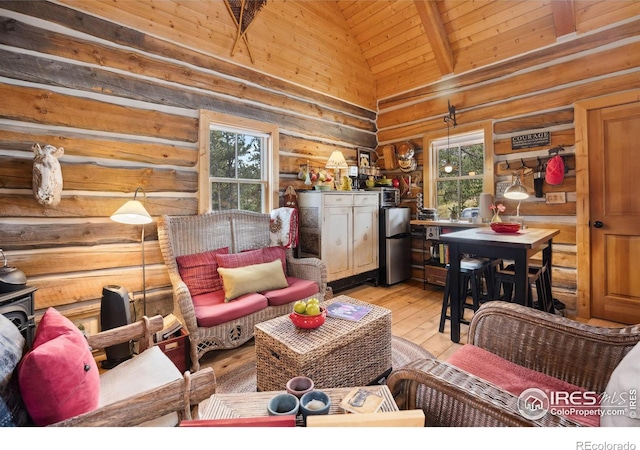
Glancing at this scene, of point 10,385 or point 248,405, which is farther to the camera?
point 248,405

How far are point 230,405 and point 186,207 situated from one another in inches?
97.1

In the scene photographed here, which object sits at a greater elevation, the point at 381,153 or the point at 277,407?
the point at 381,153

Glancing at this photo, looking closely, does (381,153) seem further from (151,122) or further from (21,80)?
(21,80)

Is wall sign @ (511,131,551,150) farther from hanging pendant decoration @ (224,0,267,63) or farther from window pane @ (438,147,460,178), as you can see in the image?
hanging pendant decoration @ (224,0,267,63)

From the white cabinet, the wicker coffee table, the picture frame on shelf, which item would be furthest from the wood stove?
the picture frame on shelf

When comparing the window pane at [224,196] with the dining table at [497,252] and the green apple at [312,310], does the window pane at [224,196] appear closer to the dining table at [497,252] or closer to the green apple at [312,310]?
the green apple at [312,310]

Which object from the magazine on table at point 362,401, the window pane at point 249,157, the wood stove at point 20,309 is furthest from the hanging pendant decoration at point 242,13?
the magazine on table at point 362,401

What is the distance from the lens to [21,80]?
7.82 feet

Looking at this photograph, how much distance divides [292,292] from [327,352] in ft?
4.11

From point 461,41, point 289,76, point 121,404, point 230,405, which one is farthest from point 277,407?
point 461,41

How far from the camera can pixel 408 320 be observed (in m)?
3.34

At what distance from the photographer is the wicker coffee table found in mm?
1746

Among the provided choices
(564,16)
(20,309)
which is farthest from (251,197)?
(564,16)

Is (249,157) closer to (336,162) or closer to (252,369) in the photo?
(336,162)
